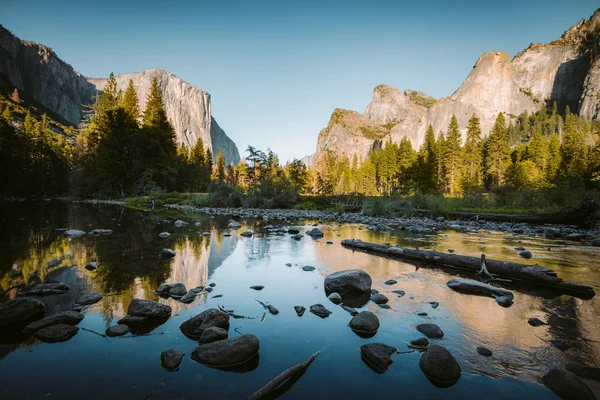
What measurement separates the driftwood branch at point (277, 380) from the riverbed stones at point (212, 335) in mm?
1045

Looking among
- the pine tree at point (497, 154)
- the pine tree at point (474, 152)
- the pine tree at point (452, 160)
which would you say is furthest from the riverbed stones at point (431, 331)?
the pine tree at point (474, 152)

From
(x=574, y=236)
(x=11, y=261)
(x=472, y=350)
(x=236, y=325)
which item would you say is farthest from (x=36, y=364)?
(x=574, y=236)

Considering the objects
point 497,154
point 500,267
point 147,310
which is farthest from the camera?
point 497,154

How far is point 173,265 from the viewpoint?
653 cm

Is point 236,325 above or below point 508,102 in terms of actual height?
below

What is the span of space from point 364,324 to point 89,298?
4.07 meters

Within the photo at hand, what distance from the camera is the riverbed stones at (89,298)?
4105 millimetres

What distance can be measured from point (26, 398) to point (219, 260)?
17.2ft

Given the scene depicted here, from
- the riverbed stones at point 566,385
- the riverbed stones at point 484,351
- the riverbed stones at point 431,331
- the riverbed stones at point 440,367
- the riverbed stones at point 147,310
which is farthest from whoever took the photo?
the riverbed stones at point 147,310

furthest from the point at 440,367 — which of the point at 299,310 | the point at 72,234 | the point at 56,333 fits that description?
the point at 72,234

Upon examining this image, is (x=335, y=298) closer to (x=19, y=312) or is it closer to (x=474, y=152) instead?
(x=19, y=312)

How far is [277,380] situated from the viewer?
89.3 inches

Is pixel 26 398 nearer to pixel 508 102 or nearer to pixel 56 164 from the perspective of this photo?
pixel 56 164

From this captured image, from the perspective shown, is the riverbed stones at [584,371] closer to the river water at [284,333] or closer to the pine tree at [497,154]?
the river water at [284,333]
